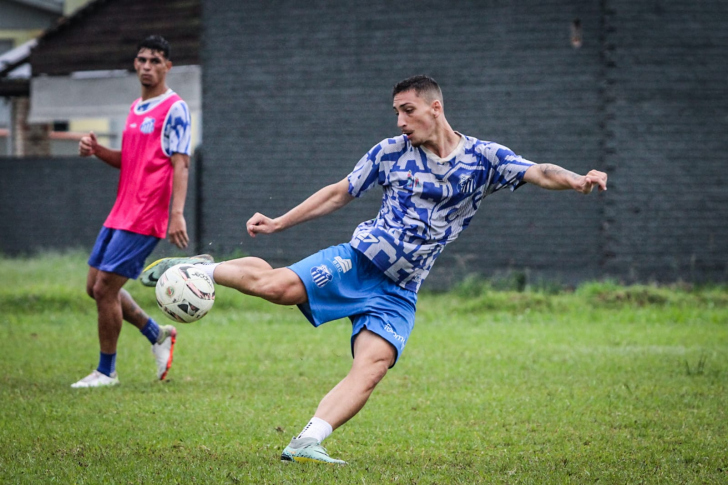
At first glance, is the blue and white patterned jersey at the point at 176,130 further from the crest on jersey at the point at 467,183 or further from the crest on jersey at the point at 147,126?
the crest on jersey at the point at 467,183

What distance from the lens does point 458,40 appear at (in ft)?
48.1

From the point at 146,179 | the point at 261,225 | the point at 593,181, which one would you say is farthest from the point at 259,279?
the point at 146,179

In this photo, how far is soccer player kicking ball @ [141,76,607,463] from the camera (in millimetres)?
4977

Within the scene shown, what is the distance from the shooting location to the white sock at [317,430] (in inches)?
186

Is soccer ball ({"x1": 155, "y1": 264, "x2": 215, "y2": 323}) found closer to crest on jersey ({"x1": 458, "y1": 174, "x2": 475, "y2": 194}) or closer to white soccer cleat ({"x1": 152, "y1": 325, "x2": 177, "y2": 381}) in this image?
crest on jersey ({"x1": 458, "y1": 174, "x2": 475, "y2": 194})

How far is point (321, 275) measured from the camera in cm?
500

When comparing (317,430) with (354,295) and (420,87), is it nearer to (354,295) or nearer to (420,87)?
(354,295)

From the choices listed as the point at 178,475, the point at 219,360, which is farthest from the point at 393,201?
the point at 219,360

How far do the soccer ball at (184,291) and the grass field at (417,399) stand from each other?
2.59 ft

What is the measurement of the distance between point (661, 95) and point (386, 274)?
→ 9.88 meters

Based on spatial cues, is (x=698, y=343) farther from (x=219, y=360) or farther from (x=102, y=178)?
(x=102, y=178)

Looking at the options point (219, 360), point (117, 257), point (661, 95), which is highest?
point (661, 95)

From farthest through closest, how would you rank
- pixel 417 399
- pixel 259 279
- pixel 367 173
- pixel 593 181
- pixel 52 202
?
1. pixel 52 202
2. pixel 417 399
3. pixel 367 173
4. pixel 259 279
5. pixel 593 181

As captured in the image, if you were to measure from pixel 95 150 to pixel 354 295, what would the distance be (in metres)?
3.17
